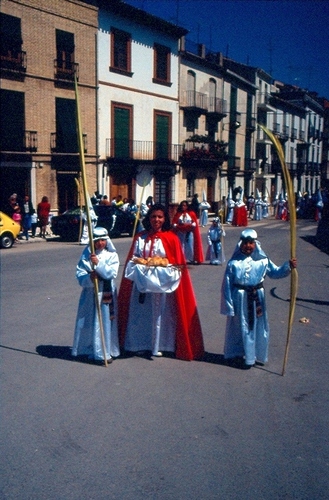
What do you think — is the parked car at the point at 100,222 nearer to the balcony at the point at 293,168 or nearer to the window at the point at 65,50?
the window at the point at 65,50

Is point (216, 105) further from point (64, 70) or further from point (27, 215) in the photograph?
point (27, 215)

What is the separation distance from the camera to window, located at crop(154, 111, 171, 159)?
3212 cm

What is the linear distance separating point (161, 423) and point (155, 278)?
6.01 ft

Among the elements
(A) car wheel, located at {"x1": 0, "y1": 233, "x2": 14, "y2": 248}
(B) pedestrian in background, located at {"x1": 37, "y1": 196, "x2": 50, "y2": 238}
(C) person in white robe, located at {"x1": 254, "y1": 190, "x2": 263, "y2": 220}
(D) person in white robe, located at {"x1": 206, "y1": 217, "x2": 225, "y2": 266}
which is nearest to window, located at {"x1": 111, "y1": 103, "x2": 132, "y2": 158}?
(B) pedestrian in background, located at {"x1": 37, "y1": 196, "x2": 50, "y2": 238}

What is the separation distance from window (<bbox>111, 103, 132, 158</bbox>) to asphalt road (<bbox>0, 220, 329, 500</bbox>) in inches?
860

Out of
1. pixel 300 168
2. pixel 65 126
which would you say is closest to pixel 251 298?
pixel 65 126

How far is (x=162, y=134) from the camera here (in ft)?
107

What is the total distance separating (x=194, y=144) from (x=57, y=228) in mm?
16816

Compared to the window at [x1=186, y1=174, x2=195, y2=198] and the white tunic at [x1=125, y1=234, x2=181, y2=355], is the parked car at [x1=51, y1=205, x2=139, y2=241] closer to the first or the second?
the window at [x1=186, y1=174, x2=195, y2=198]

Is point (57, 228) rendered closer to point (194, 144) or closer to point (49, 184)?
point (49, 184)

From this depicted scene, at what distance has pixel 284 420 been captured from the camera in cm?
491

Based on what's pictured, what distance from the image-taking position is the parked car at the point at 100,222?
804 inches

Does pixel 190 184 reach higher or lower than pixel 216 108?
lower

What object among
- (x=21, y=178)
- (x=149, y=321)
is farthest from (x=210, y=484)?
(x=21, y=178)
